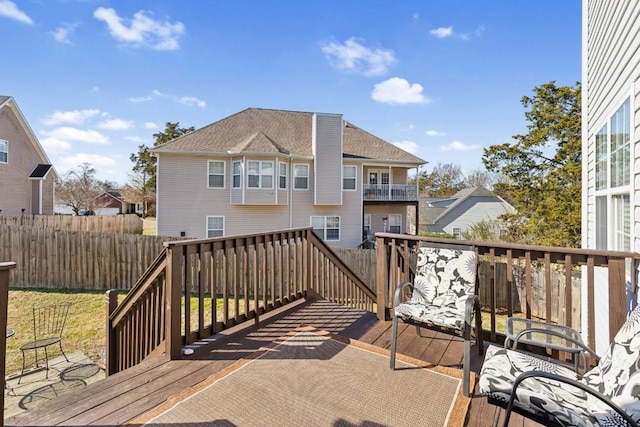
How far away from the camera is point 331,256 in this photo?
528cm

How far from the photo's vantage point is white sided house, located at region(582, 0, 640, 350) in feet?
9.28

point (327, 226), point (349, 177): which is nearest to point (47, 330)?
point (327, 226)

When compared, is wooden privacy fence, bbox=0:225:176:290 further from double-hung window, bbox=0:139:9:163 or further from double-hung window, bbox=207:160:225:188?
double-hung window, bbox=0:139:9:163

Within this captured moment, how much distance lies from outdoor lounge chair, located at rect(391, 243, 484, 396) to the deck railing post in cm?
209

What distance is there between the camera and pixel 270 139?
15.4 meters

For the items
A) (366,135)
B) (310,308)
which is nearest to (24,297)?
(310,308)

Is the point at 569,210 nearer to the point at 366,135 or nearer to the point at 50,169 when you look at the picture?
the point at 366,135

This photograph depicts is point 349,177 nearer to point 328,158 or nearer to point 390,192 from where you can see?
point 328,158

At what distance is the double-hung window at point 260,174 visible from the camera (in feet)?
46.6

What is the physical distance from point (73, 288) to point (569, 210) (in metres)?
18.2

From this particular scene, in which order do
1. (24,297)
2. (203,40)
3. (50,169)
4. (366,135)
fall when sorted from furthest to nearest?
(50,169) < (366,135) < (203,40) < (24,297)

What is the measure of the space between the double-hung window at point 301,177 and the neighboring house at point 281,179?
5 centimetres

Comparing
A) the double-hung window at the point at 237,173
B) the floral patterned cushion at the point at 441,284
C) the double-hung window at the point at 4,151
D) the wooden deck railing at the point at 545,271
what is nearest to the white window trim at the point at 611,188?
the wooden deck railing at the point at 545,271

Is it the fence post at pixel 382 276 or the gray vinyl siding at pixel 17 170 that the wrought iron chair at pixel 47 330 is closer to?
the fence post at pixel 382 276
